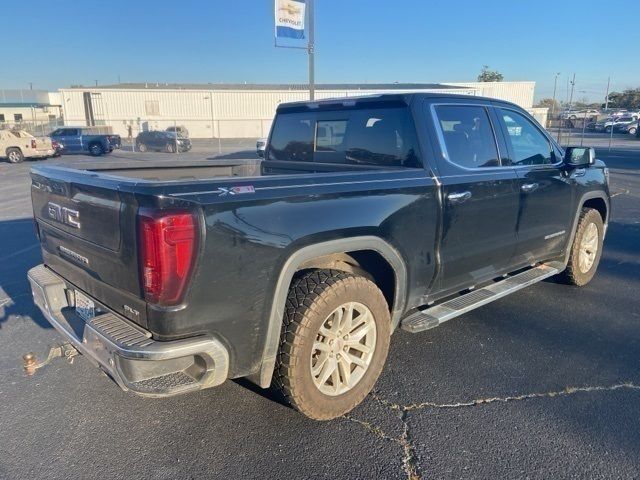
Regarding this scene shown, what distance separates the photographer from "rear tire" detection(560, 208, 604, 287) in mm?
4996

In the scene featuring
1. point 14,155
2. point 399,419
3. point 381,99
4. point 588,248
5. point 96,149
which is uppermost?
point 381,99

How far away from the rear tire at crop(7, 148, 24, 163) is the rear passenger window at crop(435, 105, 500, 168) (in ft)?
83.2

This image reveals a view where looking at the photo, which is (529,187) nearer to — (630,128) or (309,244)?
(309,244)

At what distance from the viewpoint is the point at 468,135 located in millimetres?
3805

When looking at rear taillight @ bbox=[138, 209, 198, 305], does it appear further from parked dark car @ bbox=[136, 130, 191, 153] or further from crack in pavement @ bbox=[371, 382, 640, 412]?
parked dark car @ bbox=[136, 130, 191, 153]

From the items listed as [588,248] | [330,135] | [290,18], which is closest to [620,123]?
[290,18]

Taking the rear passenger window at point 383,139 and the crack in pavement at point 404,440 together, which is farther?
the rear passenger window at point 383,139

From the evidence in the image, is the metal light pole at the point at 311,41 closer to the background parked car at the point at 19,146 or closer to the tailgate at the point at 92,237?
the tailgate at the point at 92,237

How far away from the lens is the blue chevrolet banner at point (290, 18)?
13.1 m

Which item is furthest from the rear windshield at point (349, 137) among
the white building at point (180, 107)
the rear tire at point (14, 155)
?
the white building at point (180, 107)

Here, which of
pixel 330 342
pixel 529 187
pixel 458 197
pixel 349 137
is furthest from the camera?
pixel 529 187

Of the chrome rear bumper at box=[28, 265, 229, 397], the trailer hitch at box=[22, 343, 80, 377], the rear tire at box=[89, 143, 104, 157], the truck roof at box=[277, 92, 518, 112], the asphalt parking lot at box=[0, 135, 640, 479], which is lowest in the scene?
the rear tire at box=[89, 143, 104, 157]

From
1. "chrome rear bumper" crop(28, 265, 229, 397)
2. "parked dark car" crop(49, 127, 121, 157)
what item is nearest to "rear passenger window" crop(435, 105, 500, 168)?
"chrome rear bumper" crop(28, 265, 229, 397)

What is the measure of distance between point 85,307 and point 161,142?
31465 millimetres
